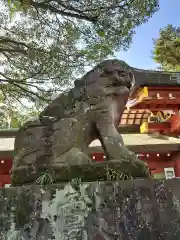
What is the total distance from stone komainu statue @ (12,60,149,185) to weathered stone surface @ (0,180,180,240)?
8.0 inches

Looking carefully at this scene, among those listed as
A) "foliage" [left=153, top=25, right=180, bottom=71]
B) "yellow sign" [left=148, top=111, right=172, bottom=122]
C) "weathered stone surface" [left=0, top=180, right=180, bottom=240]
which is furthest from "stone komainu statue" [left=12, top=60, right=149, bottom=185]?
"foliage" [left=153, top=25, right=180, bottom=71]

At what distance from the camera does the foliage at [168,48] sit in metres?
15.8

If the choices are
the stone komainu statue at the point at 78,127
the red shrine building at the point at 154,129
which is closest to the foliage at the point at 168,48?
the red shrine building at the point at 154,129

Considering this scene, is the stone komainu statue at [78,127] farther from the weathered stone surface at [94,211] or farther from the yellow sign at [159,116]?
the yellow sign at [159,116]

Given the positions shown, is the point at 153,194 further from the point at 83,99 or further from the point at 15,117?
the point at 15,117

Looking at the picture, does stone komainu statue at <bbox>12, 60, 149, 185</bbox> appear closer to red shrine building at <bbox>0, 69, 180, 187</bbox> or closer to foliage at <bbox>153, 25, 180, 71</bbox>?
red shrine building at <bbox>0, 69, 180, 187</bbox>

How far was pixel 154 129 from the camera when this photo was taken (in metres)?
7.77

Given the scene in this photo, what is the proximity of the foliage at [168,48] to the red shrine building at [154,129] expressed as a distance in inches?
349

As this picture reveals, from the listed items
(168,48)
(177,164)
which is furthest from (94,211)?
(168,48)

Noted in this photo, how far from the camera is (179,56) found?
51.9ft

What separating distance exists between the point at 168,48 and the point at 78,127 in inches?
605

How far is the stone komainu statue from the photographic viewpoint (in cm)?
179

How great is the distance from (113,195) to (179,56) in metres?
15.8

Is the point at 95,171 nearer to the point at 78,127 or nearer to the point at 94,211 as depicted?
the point at 94,211
